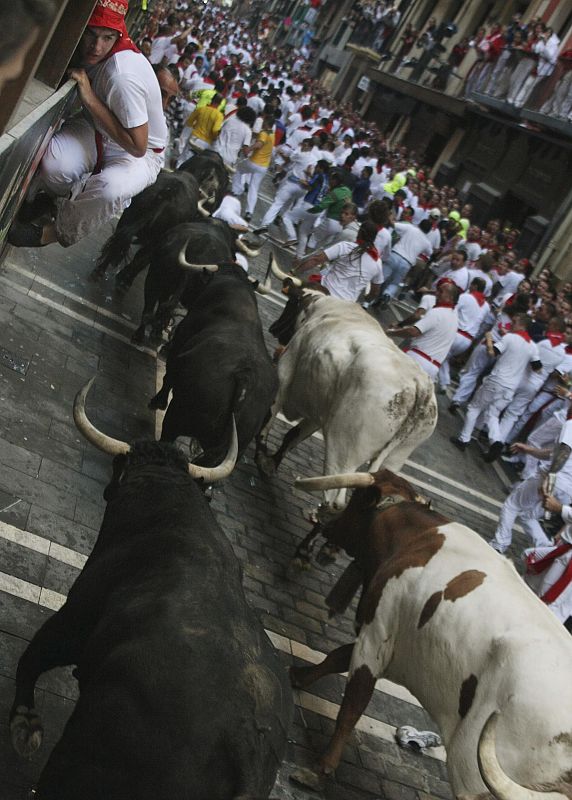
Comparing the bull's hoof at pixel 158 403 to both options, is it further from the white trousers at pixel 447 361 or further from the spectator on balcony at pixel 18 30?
the white trousers at pixel 447 361

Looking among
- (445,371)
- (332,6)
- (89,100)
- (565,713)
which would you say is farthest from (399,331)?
(332,6)

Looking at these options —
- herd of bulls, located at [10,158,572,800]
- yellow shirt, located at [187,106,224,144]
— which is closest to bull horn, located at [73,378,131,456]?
herd of bulls, located at [10,158,572,800]

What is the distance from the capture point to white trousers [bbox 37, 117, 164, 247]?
21.1 ft

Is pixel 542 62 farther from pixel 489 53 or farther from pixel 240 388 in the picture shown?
pixel 240 388

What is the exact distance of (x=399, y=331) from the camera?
38.4ft

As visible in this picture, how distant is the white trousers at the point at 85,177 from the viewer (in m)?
6.44

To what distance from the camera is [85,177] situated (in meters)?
6.73

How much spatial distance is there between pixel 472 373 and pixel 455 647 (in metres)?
11.2

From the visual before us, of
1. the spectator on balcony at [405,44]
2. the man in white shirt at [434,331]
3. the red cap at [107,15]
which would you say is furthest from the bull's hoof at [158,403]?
the spectator on balcony at [405,44]

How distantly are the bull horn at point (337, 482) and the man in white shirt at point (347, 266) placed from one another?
6025mm

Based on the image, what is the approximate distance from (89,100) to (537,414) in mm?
11012

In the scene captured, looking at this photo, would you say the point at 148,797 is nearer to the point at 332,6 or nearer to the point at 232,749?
the point at 232,749

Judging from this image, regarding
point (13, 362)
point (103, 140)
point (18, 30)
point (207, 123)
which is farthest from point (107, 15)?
point (207, 123)

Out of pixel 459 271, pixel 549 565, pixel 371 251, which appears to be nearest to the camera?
pixel 549 565
